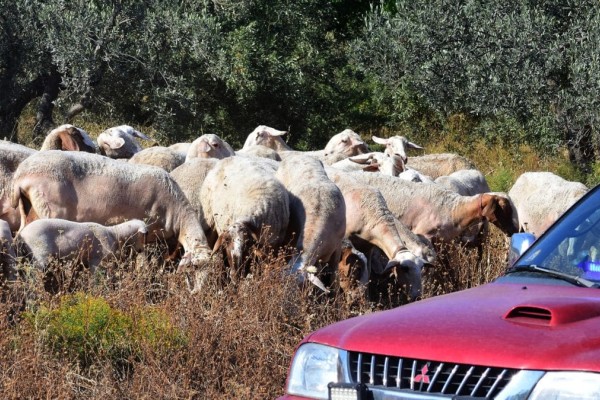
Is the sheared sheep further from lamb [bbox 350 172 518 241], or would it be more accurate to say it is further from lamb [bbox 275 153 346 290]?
lamb [bbox 275 153 346 290]

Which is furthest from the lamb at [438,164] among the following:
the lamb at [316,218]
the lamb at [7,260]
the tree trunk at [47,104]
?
the lamb at [7,260]

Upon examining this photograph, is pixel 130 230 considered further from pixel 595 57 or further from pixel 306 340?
pixel 595 57

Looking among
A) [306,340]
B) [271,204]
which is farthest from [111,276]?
[306,340]

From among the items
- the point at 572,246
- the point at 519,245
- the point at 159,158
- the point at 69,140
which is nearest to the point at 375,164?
the point at 159,158

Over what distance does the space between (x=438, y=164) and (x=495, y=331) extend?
47.7 ft

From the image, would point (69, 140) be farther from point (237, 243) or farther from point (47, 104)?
point (47, 104)

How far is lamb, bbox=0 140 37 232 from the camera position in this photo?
11469 mm

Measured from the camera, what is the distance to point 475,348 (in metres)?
3.88

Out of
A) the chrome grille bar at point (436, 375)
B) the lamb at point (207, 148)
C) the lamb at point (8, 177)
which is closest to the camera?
the chrome grille bar at point (436, 375)

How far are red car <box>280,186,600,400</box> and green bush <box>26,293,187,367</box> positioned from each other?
3.10 meters

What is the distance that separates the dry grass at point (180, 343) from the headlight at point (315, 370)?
2.50 metres

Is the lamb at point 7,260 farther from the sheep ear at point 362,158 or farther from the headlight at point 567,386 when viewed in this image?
the sheep ear at point 362,158

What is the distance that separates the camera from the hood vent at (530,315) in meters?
4.05

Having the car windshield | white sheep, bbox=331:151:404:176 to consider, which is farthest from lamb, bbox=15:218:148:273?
white sheep, bbox=331:151:404:176
